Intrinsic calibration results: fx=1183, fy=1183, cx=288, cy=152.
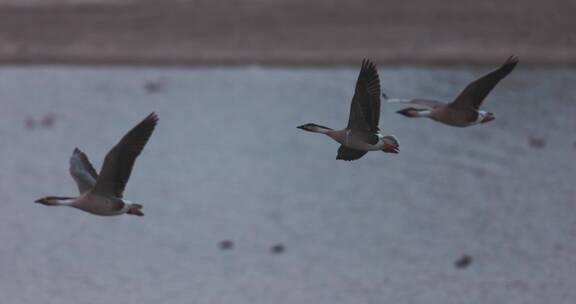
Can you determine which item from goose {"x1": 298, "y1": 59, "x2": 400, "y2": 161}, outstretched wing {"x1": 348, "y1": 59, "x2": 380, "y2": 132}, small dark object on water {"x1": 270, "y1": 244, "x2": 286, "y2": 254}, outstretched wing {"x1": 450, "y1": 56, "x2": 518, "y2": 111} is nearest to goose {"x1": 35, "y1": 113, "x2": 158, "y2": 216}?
goose {"x1": 298, "y1": 59, "x2": 400, "y2": 161}

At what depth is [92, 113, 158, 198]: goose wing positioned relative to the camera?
15.8 ft

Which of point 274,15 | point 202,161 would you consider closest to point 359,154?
point 202,161

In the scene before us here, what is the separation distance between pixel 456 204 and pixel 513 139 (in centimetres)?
114

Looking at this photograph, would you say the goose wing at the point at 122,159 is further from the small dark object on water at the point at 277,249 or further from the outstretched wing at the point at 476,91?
the small dark object on water at the point at 277,249

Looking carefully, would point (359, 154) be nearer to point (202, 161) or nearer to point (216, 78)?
point (202, 161)

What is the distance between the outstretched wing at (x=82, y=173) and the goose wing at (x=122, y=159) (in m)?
0.29

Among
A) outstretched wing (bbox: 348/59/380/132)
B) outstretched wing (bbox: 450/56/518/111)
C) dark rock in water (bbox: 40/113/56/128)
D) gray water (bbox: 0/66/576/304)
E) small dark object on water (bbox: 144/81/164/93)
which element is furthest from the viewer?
small dark object on water (bbox: 144/81/164/93)

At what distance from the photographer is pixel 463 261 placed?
823 centimetres

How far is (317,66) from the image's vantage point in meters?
11.9

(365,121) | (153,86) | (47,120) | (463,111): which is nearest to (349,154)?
(365,121)

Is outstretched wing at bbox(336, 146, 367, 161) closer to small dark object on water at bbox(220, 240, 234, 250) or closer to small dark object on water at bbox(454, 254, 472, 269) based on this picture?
small dark object on water at bbox(454, 254, 472, 269)

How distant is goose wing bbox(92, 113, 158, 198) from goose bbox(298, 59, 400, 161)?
2.16 feet

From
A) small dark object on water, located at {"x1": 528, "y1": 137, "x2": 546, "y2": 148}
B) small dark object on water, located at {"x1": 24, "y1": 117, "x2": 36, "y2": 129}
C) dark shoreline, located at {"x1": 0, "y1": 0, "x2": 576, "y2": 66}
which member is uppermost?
dark shoreline, located at {"x1": 0, "y1": 0, "x2": 576, "y2": 66}

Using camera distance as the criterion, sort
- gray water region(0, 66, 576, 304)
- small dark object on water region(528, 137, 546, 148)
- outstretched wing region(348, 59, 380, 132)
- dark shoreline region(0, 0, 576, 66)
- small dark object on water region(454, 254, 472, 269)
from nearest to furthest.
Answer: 1. outstretched wing region(348, 59, 380, 132)
2. gray water region(0, 66, 576, 304)
3. small dark object on water region(454, 254, 472, 269)
4. small dark object on water region(528, 137, 546, 148)
5. dark shoreline region(0, 0, 576, 66)
